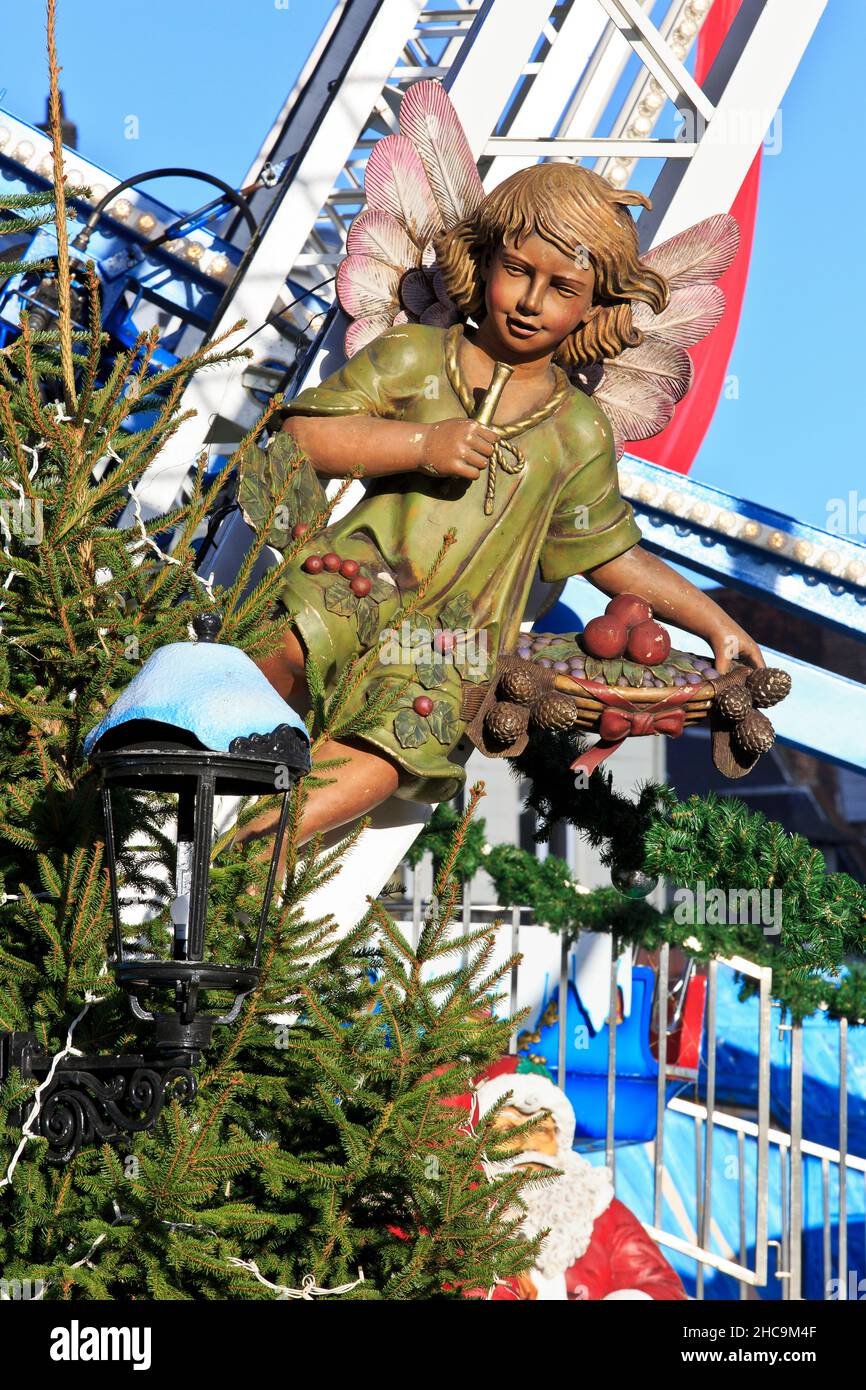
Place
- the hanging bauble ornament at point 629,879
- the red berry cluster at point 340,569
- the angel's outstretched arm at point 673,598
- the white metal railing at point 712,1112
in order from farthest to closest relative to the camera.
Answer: the white metal railing at point 712,1112 < the hanging bauble ornament at point 629,879 < the angel's outstretched arm at point 673,598 < the red berry cluster at point 340,569

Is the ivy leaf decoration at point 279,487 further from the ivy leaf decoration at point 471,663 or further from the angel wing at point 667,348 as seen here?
the angel wing at point 667,348

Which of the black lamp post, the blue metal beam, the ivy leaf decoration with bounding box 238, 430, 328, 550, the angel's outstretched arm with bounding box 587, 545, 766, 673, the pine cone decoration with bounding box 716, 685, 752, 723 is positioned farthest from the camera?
the blue metal beam

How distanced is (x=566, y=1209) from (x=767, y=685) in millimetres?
1575

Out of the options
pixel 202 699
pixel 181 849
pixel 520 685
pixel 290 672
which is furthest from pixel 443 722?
pixel 202 699

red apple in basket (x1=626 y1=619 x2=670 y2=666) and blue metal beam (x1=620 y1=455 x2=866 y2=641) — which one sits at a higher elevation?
blue metal beam (x1=620 y1=455 x2=866 y2=641)

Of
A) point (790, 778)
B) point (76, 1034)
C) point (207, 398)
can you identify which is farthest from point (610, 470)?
point (790, 778)

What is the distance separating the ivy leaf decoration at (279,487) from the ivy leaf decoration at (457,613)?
1.20ft

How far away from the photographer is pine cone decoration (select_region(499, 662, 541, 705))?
362cm

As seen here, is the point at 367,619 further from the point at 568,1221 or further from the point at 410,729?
the point at 568,1221

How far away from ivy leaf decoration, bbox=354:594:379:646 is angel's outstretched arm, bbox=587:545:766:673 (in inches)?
27.0

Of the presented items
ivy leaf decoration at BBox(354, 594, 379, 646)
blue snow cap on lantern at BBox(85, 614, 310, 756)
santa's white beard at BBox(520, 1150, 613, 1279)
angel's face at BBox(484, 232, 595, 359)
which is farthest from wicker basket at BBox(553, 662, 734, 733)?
santa's white beard at BBox(520, 1150, 613, 1279)

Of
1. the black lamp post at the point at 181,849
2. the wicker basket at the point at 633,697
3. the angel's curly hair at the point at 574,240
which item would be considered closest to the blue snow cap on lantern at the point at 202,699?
the black lamp post at the point at 181,849

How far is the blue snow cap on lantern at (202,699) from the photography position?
8.52 ft

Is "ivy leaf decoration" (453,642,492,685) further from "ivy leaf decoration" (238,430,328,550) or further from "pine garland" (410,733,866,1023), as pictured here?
"pine garland" (410,733,866,1023)
